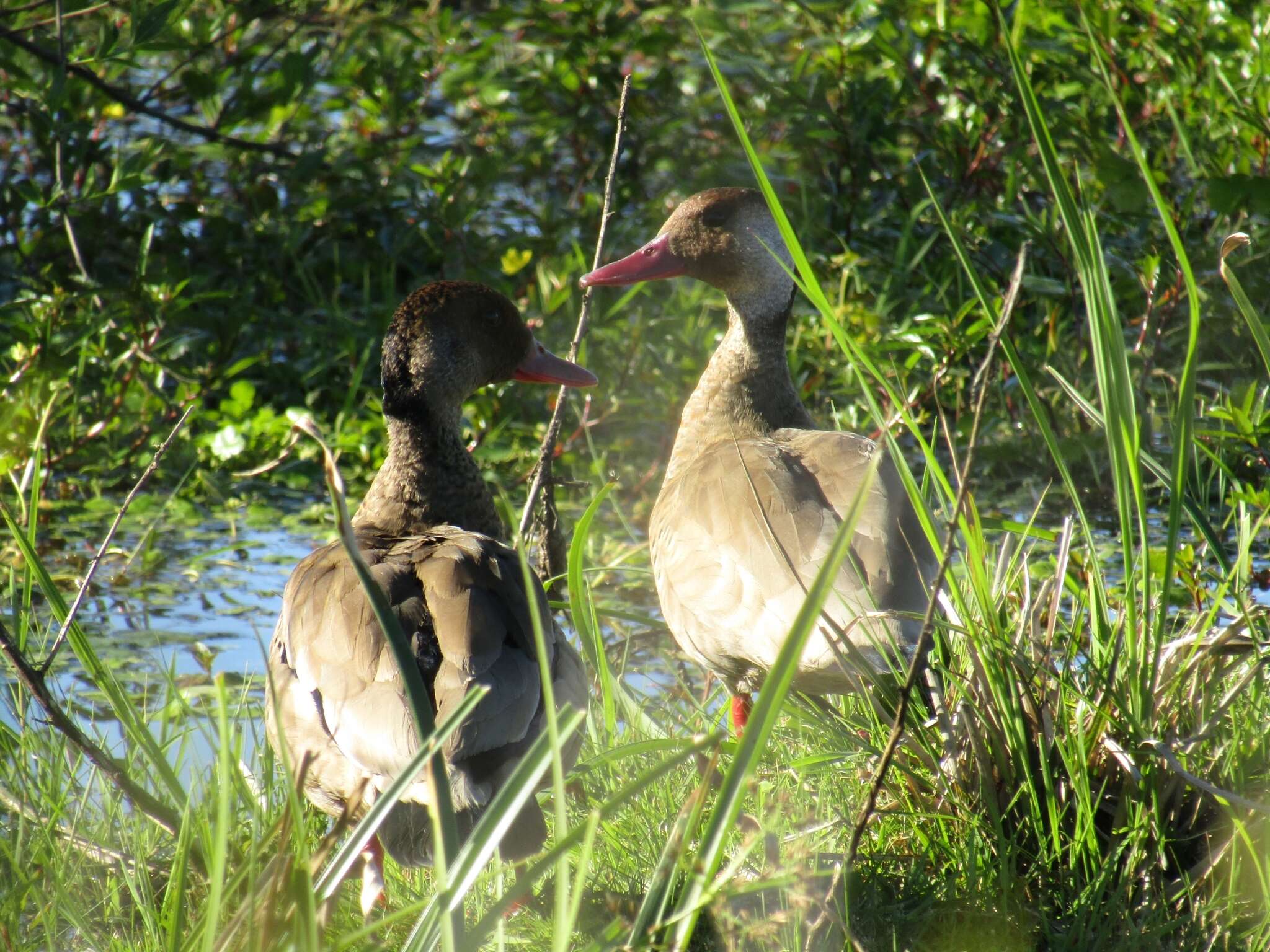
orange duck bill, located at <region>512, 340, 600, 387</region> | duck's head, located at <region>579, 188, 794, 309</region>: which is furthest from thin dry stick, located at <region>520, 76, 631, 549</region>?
duck's head, located at <region>579, 188, 794, 309</region>

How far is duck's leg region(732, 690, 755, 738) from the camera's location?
329 centimetres

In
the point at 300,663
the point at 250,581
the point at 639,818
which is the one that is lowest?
the point at 250,581

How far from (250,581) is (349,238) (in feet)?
7.43

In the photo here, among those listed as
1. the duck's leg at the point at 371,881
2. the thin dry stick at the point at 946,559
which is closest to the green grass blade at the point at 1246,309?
the thin dry stick at the point at 946,559

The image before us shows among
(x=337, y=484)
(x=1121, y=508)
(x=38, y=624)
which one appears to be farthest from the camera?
(x=38, y=624)

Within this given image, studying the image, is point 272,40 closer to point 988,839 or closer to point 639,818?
point 639,818

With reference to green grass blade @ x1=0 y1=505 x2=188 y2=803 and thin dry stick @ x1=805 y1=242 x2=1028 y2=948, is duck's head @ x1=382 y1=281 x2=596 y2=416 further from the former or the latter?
thin dry stick @ x1=805 y1=242 x2=1028 y2=948

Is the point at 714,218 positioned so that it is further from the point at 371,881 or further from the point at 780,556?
the point at 371,881

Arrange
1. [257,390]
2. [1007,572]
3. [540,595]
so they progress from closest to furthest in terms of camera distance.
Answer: [540,595] → [1007,572] → [257,390]

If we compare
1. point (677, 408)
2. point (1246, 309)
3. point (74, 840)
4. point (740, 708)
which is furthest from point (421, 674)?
point (677, 408)

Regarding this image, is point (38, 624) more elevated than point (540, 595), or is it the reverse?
point (540, 595)

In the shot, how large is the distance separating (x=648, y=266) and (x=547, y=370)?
60 centimetres

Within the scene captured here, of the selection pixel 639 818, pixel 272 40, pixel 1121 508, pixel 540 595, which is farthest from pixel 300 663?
pixel 272 40

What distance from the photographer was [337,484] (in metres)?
1.33
